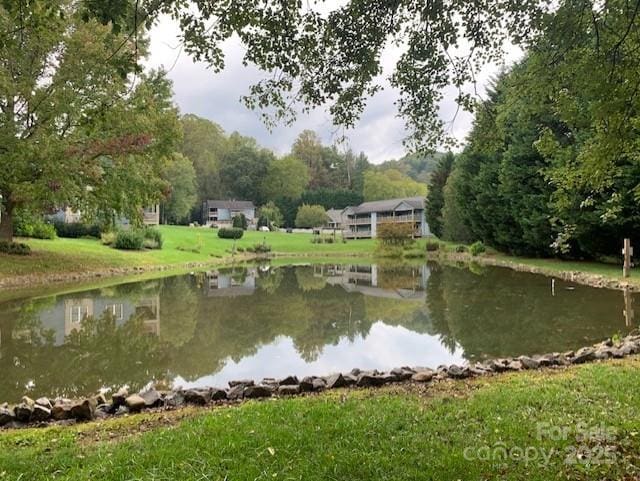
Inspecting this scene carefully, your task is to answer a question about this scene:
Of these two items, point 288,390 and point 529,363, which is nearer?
point 288,390

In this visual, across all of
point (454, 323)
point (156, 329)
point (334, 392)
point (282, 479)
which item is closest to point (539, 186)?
point (454, 323)

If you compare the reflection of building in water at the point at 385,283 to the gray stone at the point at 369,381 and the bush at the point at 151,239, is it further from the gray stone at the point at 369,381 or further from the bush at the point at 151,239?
the bush at the point at 151,239

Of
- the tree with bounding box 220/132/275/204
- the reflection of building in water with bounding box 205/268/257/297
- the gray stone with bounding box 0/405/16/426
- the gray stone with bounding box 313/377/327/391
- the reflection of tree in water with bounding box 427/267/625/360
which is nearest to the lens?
the gray stone with bounding box 0/405/16/426

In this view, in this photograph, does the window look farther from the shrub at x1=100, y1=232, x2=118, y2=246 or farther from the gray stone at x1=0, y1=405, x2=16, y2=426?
the shrub at x1=100, y1=232, x2=118, y2=246

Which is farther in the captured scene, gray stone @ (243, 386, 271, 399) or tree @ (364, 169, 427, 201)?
tree @ (364, 169, 427, 201)

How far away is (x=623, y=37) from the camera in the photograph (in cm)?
365

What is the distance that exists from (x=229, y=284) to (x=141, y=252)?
32.4ft

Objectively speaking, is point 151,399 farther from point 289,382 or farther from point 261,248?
point 261,248

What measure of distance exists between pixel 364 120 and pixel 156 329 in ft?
22.5

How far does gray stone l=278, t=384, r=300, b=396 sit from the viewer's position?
187 inches

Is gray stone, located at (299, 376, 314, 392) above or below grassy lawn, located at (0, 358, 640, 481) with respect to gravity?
below

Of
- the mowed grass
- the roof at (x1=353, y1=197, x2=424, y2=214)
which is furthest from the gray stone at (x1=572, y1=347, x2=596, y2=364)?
the roof at (x1=353, y1=197, x2=424, y2=214)

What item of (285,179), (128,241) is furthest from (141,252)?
(285,179)

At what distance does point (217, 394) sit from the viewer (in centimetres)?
464
